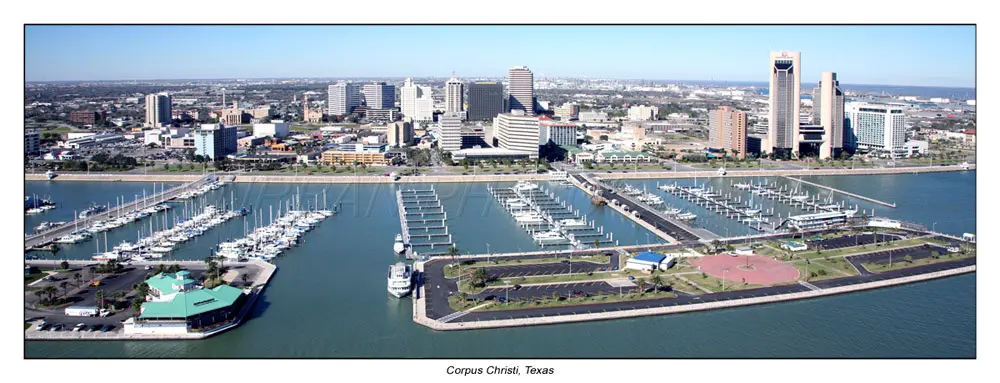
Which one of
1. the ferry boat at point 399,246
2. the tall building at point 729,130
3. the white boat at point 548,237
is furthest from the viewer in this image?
the tall building at point 729,130

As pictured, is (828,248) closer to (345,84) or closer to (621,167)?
(621,167)

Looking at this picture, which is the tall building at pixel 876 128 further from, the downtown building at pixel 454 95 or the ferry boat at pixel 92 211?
the ferry boat at pixel 92 211

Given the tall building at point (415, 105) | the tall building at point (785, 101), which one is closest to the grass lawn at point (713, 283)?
the tall building at point (785, 101)

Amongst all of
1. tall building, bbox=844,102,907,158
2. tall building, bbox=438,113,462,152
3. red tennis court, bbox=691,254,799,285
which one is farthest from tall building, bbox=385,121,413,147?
red tennis court, bbox=691,254,799,285

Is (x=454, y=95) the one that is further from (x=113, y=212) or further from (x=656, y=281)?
(x=656, y=281)

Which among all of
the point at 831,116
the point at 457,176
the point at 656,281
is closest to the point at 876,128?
the point at 831,116

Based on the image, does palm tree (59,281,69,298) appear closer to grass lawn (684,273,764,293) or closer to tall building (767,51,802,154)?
grass lawn (684,273,764,293)
